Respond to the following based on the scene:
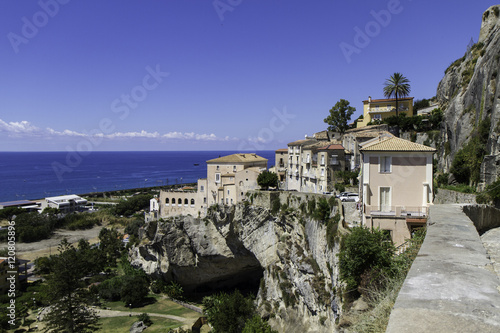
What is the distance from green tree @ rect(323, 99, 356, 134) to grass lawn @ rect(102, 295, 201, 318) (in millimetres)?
36441

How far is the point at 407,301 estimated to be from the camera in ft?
9.96

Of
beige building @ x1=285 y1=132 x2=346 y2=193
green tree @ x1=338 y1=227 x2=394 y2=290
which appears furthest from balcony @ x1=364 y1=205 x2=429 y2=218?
beige building @ x1=285 y1=132 x2=346 y2=193

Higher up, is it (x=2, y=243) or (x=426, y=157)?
(x=426, y=157)

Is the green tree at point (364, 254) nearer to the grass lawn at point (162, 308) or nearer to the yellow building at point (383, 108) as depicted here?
the grass lawn at point (162, 308)

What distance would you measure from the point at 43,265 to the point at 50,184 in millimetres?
127889

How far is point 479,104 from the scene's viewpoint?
2644cm

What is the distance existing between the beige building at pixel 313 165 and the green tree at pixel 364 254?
72.5 ft

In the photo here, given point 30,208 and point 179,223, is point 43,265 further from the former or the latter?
point 30,208

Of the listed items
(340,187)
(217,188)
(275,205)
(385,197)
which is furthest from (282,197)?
(385,197)

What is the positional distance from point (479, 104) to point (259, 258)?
25.9 m

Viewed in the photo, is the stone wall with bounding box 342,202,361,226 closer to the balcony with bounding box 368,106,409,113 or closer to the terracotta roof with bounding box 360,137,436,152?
the terracotta roof with bounding box 360,137,436,152

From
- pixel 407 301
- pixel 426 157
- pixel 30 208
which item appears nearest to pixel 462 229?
pixel 407 301

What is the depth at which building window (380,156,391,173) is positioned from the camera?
1897cm

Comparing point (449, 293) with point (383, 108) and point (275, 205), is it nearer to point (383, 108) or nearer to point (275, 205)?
point (275, 205)
